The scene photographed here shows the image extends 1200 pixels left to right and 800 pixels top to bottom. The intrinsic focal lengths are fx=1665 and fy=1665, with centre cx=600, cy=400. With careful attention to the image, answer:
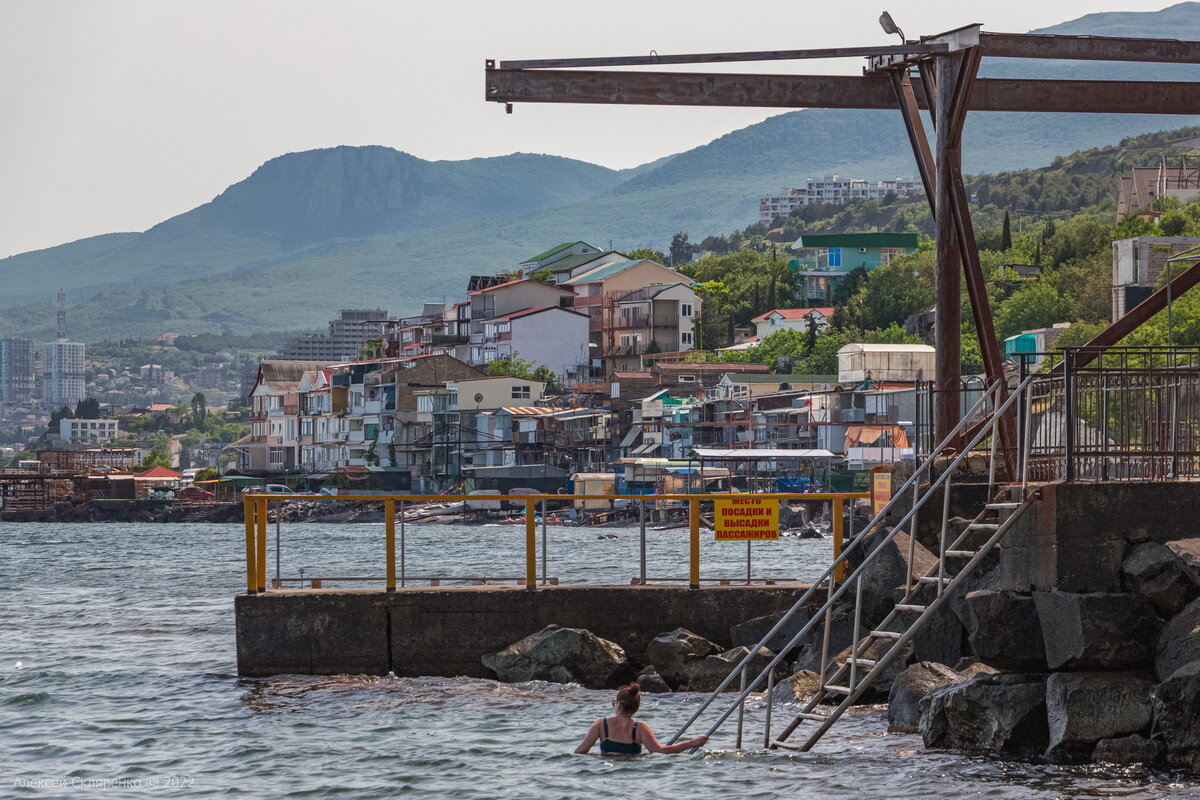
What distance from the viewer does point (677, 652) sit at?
20.5 m

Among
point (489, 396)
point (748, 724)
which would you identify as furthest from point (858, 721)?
point (489, 396)

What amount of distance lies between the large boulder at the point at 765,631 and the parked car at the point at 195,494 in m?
143

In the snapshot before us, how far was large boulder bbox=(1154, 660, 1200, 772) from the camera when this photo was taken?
43.3 feet

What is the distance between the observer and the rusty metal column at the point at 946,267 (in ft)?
65.5

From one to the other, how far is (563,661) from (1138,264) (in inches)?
2647

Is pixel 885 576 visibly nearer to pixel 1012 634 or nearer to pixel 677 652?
pixel 677 652

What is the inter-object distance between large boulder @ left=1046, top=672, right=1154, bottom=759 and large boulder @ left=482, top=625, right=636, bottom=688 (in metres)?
7.47

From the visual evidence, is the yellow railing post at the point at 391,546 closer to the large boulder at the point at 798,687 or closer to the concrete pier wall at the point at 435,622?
the concrete pier wall at the point at 435,622

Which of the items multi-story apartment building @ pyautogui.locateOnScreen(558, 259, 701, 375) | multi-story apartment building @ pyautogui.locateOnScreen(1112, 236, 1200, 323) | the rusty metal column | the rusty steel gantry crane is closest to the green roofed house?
multi-story apartment building @ pyautogui.locateOnScreen(558, 259, 701, 375)

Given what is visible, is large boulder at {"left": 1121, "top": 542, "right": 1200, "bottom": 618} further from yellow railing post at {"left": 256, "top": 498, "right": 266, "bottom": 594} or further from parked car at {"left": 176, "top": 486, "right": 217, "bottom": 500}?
parked car at {"left": 176, "top": 486, "right": 217, "bottom": 500}

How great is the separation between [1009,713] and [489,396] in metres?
129

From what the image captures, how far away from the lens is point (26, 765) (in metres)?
17.2

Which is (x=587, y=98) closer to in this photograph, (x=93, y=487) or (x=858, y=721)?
(x=858, y=721)

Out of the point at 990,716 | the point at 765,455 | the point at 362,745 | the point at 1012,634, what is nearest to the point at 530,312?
the point at 765,455
